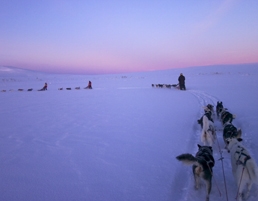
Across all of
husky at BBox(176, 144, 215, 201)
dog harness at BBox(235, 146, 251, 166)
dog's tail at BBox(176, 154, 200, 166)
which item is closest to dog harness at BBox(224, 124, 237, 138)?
dog harness at BBox(235, 146, 251, 166)

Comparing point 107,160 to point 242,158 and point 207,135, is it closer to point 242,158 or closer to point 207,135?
point 207,135

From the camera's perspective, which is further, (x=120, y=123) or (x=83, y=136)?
(x=120, y=123)

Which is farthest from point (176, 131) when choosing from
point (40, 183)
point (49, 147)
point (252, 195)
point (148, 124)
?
point (40, 183)

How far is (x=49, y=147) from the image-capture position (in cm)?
441

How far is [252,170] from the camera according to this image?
2270mm

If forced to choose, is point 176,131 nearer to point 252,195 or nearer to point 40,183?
point 252,195

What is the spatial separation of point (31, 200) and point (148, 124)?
422 centimetres

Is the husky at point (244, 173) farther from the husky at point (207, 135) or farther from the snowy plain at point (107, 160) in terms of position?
the husky at point (207, 135)

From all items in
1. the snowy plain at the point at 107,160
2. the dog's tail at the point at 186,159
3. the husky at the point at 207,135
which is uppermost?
the dog's tail at the point at 186,159

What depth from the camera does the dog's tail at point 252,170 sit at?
7.34 feet

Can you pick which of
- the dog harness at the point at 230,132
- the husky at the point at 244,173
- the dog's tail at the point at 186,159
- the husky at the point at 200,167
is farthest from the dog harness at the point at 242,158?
the dog harness at the point at 230,132

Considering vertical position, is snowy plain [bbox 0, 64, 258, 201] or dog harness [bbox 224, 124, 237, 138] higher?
dog harness [bbox 224, 124, 237, 138]

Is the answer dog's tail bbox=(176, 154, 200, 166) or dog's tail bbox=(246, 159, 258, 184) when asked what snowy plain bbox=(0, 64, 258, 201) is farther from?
dog's tail bbox=(176, 154, 200, 166)

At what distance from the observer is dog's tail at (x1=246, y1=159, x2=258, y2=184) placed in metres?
2.24
